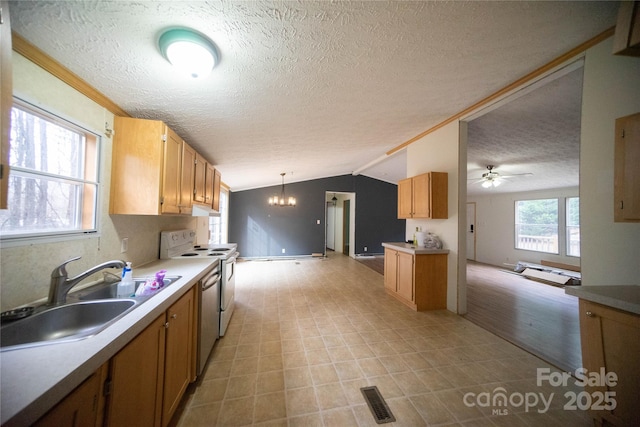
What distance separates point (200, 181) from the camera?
8.96ft

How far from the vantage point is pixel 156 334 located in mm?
1151

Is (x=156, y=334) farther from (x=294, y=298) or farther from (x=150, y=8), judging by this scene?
(x=294, y=298)

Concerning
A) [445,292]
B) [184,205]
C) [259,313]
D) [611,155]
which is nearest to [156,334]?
[184,205]

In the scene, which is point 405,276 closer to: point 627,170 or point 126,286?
point 627,170

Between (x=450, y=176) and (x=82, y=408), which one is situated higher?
(x=450, y=176)

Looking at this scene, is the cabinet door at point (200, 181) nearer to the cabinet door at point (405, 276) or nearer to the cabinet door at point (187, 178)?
the cabinet door at point (187, 178)

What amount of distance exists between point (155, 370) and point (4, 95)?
1332 mm

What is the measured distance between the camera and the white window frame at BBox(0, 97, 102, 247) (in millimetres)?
1107

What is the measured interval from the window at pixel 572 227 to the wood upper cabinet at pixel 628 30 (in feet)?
19.9

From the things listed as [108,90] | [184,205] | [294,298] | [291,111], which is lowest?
[294,298]

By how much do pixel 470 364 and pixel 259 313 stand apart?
97.0 inches

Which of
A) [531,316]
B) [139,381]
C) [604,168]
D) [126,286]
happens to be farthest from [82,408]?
[531,316]

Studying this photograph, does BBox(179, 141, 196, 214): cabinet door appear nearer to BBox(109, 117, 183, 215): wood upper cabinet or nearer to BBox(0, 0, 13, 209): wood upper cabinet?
BBox(109, 117, 183, 215): wood upper cabinet

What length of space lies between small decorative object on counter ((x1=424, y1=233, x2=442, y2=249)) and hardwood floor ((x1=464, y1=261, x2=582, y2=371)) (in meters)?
0.99
